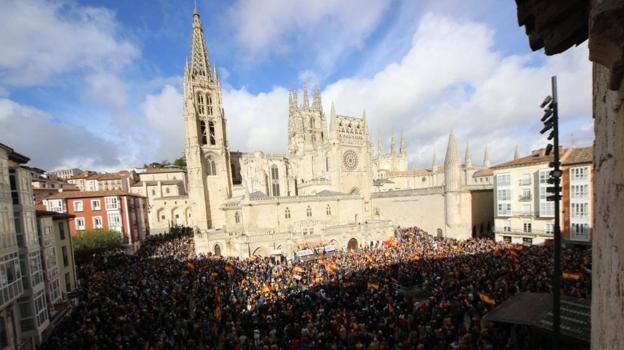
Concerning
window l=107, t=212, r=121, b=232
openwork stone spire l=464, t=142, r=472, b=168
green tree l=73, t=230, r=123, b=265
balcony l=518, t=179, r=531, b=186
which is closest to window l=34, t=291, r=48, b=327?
green tree l=73, t=230, r=123, b=265

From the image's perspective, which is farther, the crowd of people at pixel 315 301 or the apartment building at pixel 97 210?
the apartment building at pixel 97 210

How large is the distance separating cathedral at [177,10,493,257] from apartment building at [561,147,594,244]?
8873mm

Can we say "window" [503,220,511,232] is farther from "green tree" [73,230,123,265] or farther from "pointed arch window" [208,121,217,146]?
"green tree" [73,230,123,265]

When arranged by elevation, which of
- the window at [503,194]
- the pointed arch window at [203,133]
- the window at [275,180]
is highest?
the pointed arch window at [203,133]

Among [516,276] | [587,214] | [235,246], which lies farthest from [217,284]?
[587,214]

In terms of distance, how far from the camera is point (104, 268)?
73.7 feet

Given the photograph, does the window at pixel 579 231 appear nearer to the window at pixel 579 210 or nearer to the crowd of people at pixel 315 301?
the window at pixel 579 210

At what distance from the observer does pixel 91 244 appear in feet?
77.8

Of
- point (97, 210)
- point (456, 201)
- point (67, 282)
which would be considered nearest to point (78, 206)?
point (97, 210)

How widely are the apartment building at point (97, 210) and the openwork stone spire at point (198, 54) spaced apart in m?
20.4

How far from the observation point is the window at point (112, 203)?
1129 inches

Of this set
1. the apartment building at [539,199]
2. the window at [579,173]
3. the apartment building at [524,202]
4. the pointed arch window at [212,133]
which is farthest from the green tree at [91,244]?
the window at [579,173]

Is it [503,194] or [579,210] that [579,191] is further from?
[503,194]

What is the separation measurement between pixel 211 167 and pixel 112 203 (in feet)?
40.6
